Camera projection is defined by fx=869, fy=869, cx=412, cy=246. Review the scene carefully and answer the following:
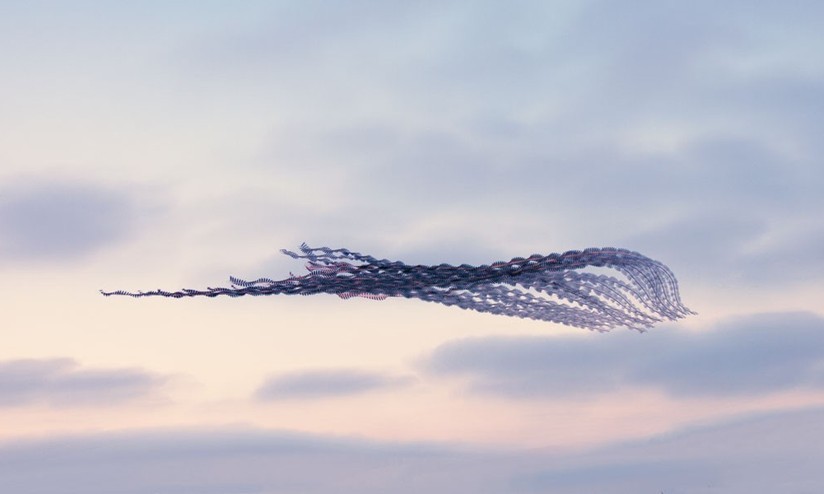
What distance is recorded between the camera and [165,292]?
26938mm

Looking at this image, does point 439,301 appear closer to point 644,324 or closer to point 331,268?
point 331,268

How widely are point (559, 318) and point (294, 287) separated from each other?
458 inches

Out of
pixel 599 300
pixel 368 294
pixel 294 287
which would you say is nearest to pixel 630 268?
pixel 599 300

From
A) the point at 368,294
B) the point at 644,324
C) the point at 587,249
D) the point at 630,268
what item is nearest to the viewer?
the point at 368,294

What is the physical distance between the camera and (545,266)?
30188mm

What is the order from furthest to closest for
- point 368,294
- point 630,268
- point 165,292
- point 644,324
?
point 644,324 → point 630,268 → point 368,294 → point 165,292

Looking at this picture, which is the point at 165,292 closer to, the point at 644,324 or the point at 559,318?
A: the point at 559,318

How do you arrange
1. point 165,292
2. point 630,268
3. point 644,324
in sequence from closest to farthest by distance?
1. point 165,292
2. point 630,268
3. point 644,324

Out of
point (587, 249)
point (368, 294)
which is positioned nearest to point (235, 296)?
point (368, 294)

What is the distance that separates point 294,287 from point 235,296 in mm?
1859

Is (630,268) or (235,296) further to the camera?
(630,268)

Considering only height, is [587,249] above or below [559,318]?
above

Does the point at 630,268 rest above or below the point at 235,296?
above

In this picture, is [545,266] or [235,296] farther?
[545,266]
